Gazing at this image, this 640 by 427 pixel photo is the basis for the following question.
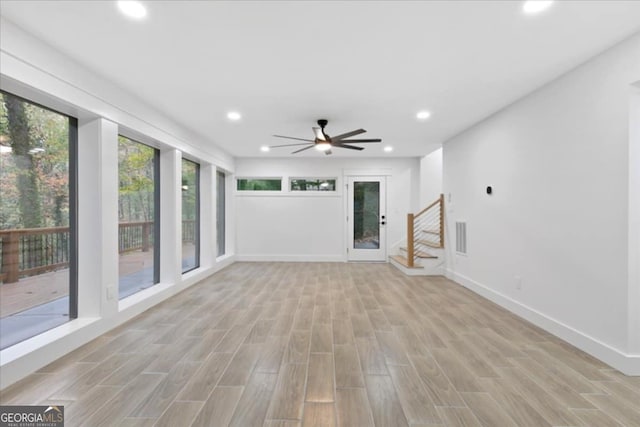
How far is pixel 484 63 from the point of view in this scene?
2.67 metres

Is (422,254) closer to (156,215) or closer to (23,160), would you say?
(156,215)

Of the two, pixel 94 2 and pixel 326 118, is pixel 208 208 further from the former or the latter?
pixel 94 2

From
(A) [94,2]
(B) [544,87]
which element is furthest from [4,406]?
(B) [544,87]

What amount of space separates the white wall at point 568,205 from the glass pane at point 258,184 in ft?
15.3

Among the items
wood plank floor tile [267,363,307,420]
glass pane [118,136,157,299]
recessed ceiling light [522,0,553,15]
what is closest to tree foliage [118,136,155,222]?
glass pane [118,136,157,299]

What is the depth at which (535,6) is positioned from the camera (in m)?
1.93

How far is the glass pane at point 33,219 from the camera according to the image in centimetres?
226

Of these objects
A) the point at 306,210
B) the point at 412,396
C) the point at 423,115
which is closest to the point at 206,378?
the point at 412,396

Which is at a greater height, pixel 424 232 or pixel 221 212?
pixel 221 212

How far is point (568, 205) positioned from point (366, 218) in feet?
15.3

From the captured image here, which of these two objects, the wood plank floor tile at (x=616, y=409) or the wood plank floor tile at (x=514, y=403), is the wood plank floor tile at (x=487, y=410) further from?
the wood plank floor tile at (x=616, y=409)

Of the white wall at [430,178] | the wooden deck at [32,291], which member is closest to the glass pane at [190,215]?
the wooden deck at [32,291]

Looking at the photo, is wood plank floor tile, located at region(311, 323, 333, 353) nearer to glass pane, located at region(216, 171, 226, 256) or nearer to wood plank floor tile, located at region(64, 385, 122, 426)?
wood plank floor tile, located at region(64, 385, 122, 426)

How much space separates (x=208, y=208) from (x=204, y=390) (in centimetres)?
415
